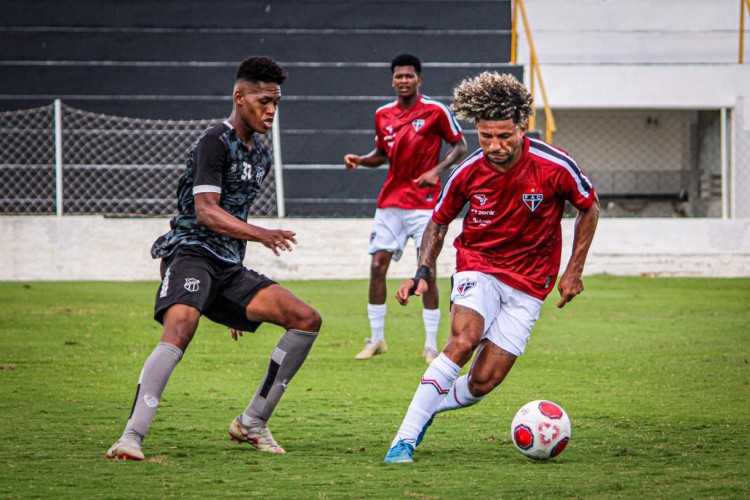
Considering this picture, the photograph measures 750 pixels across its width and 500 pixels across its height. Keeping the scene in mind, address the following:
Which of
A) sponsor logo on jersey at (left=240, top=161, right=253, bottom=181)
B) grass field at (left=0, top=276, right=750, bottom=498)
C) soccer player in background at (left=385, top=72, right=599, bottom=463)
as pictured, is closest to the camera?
grass field at (left=0, top=276, right=750, bottom=498)

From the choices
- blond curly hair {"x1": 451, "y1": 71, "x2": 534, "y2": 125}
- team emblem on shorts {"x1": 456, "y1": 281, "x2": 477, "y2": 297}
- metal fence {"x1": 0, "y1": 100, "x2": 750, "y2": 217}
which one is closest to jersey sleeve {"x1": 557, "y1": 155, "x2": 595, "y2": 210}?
blond curly hair {"x1": 451, "y1": 71, "x2": 534, "y2": 125}

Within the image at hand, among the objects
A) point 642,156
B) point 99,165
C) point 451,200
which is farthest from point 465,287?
point 642,156

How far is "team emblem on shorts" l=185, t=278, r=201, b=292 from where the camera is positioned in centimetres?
510

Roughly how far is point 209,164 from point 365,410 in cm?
204

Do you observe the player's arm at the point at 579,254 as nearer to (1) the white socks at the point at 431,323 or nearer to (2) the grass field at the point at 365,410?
(2) the grass field at the point at 365,410

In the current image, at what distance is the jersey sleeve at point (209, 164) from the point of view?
16.8 ft

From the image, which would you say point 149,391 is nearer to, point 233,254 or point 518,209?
point 233,254

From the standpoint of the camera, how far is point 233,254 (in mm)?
5383

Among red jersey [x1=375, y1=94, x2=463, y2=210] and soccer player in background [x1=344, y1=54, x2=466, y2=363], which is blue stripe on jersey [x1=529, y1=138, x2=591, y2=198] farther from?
red jersey [x1=375, y1=94, x2=463, y2=210]

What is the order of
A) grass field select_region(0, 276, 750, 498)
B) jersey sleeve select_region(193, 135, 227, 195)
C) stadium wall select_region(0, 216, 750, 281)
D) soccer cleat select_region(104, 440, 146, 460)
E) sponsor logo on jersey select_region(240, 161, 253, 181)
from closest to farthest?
grass field select_region(0, 276, 750, 498), soccer cleat select_region(104, 440, 146, 460), jersey sleeve select_region(193, 135, 227, 195), sponsor logo on jersey select_region(240, 161, 253, 181), stadium wall select_region(0, 216, 750, 281)

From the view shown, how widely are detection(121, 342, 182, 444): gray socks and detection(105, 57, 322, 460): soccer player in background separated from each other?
8cm

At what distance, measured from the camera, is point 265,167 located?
5.57m

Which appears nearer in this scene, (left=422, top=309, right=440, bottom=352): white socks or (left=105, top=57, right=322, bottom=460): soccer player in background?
(left=105, top=57, right=322, bottom=460): soccer player in background

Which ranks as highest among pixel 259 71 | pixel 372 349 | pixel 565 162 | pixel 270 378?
pixel 259 71
